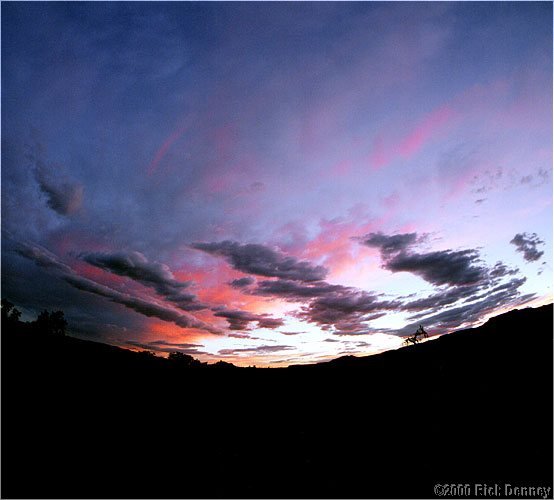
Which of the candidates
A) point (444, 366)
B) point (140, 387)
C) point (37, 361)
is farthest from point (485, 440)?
point (37, 361)

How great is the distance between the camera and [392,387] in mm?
9125

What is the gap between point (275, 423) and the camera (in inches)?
335

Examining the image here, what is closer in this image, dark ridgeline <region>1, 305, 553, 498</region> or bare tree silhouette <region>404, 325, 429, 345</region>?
dark ridgeline <region>1, 305, 553, 498</region>

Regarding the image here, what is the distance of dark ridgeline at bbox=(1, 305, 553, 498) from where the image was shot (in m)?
5.64

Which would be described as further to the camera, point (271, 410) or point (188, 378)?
point (188, 378)

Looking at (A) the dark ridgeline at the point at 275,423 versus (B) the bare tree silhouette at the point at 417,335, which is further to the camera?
(B) the bare tree silhouette at the point at 417,335

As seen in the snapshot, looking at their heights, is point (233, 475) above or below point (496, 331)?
below

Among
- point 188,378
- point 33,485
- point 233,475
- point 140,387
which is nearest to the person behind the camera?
point 33,485

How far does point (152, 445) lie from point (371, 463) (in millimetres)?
5738

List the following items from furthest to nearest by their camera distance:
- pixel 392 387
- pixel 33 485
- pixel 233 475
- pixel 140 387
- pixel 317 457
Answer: pixel 392 387, pixel 140 387, pixel 317 457, pixel 233 475, pixel 33 485

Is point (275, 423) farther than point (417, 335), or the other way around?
point (417, 335)

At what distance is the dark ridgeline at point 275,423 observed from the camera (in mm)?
5645

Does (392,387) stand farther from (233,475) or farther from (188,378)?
(188,378)

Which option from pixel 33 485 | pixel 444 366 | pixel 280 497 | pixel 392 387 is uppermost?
pixel 444 366
